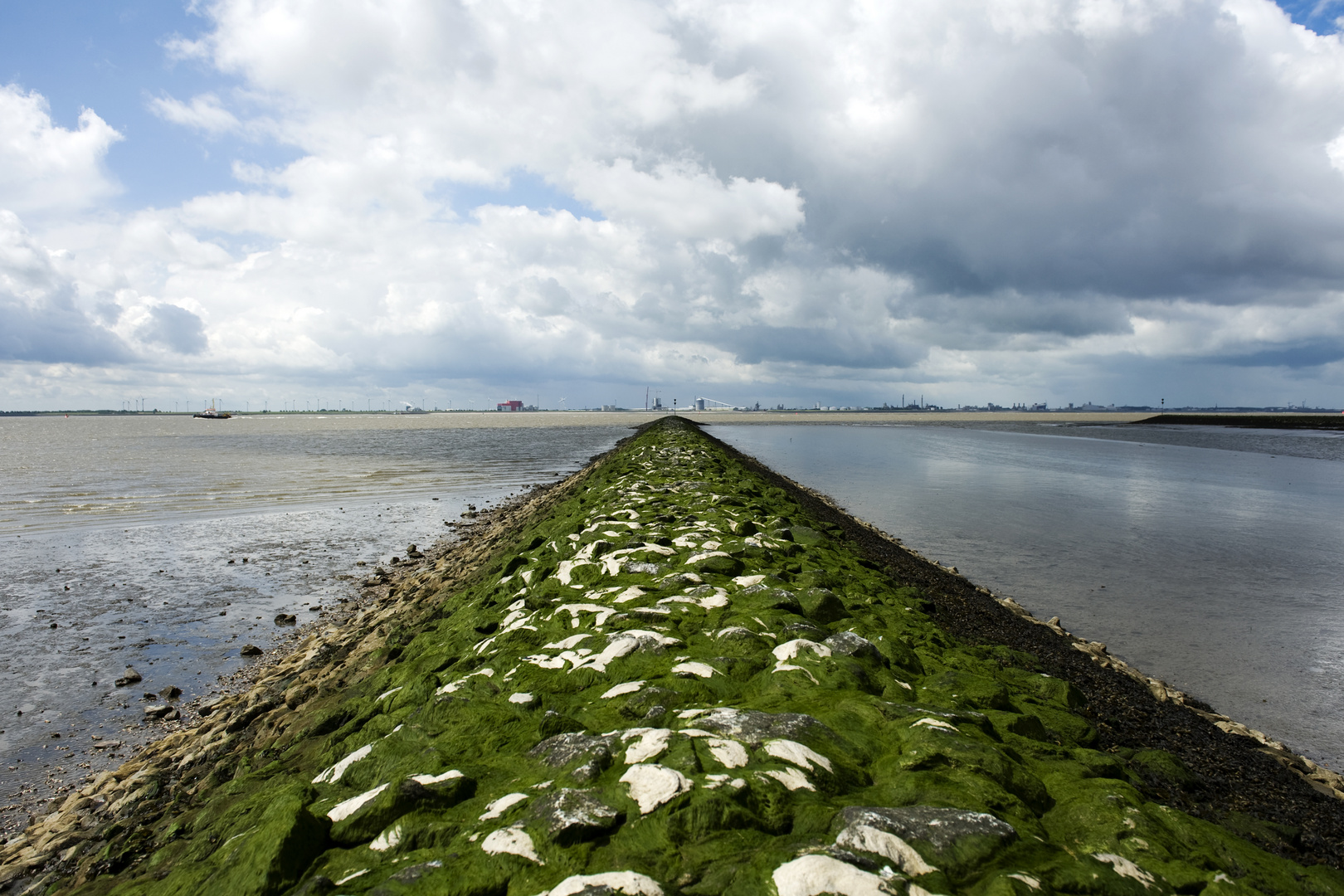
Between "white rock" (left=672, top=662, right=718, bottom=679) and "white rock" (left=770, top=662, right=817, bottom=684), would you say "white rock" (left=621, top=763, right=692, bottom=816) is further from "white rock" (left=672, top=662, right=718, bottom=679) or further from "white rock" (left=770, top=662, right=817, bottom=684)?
"white rock" (left=770, top=662, right=817, bottom=684)

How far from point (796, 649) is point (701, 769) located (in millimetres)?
2061

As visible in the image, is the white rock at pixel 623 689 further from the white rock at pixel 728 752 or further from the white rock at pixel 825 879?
the white rock at pixel 825 879

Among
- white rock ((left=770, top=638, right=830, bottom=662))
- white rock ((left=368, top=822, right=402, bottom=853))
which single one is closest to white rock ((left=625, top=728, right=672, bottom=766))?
white rock ((left=368, top=822, right=402, bottom=853))

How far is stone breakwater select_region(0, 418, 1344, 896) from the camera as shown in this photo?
2936 mm

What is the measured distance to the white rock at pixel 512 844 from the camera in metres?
3.00

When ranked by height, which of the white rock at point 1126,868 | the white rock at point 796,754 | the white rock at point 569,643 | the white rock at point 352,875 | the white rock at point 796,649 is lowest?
the white rock at point 352,875

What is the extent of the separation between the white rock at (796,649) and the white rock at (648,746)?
5.49ft

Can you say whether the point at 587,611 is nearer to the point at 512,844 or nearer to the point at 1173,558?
the point at 512,844

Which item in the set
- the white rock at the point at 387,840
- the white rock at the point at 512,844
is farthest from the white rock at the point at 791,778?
the white rock at the point at 387,840

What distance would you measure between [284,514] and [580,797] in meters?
20.3

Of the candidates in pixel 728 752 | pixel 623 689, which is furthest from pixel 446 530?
pixel 728 752

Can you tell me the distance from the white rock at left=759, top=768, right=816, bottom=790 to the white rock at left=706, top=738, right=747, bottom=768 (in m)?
0.16

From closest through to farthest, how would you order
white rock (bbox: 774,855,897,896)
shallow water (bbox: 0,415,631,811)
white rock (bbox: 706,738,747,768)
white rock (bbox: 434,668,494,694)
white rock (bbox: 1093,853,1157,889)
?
white rock (bbox: 774,855,897,896) → white rock (bbox: 1093,853,1157,889) → white rock (bbox: 706,738,747,768) → white rock (bbox: 434,668,494,694) → shallow water (bbox: 0,415,631,811)

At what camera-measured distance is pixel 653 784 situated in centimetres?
→ 330
